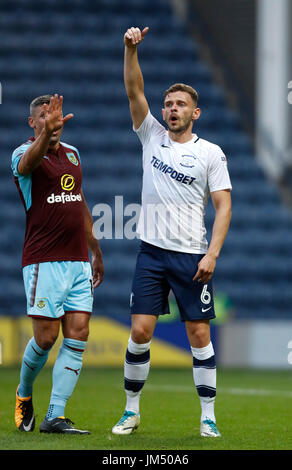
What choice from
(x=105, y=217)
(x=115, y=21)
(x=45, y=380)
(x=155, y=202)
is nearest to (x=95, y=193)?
A: (x=105, y=217)

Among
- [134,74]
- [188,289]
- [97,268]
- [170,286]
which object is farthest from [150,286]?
[134,74]

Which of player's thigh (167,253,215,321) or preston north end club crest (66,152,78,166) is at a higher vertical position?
preston north end club crest (66,152,78,166)

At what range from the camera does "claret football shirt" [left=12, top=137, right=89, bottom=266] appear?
18.7 ft

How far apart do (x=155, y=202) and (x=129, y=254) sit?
31.3 ft

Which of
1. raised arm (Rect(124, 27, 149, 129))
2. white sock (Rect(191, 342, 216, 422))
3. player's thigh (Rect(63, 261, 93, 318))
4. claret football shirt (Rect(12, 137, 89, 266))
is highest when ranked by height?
raised arm (Rect(124, 27, 149, 129))

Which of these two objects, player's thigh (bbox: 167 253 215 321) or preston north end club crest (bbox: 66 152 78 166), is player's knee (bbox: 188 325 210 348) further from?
preston north end club crest (bbox: 66 152 78 166)

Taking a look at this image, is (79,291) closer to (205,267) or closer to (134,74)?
(205,267)

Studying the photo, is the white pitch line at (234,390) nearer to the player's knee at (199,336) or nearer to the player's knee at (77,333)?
the player's knee at (199,336)

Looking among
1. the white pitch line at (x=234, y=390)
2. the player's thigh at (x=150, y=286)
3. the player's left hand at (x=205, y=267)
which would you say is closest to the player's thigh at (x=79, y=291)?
the player's thigh at (x=150, y=286)

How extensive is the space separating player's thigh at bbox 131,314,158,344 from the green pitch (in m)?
0.58

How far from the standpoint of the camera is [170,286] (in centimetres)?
563

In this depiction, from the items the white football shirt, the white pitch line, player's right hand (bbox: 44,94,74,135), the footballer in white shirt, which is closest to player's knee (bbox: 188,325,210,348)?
the footballer in white shirt

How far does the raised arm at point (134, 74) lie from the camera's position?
5578mm

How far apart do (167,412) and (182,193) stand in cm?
213
